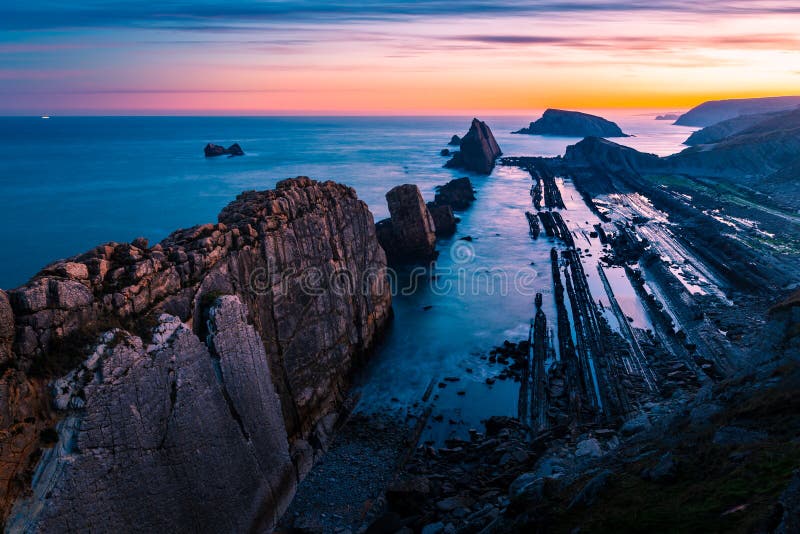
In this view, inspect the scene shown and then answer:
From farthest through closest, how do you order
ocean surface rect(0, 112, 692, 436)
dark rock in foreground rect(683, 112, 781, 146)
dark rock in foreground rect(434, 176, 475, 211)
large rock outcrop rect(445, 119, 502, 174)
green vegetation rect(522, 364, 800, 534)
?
dark rock in foreground rect(683, 112, 781, 146) → large rock outcrop rect(445, 119, 502, 174) → dark rock in foreground rect(434, 176, 475, 211) → ocean surface rect(0, 112, 692, 436) → green vegetation rect(522, 364, 800, 534)

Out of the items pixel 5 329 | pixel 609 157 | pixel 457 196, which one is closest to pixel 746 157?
pixel 609 157

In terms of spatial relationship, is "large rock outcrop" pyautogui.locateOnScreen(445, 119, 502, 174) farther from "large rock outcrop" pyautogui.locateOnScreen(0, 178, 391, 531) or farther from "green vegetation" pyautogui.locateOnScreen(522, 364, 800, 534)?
"green vegetation" pyautogui.locateOnScreen(522, 364, 800, 534)

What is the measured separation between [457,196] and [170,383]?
71610 millimetres

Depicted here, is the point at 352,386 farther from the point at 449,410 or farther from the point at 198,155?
the point at 198,155

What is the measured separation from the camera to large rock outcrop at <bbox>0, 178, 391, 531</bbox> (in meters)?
12.5

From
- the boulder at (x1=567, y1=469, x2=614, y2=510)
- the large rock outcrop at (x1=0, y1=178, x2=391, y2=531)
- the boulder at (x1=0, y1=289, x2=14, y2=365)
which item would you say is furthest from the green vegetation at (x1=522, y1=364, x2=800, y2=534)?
the boulder at (x1=0, y1=289, x2=14, y2=365)

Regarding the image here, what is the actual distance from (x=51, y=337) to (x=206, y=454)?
222 inches

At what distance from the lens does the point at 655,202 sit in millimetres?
81312

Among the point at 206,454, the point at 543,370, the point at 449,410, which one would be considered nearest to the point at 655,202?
the point at 543,370

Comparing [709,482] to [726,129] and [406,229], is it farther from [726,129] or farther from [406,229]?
[726,129]

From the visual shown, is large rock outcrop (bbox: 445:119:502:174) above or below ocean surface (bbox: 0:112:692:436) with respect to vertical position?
above

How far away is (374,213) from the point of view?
74250 millimetres

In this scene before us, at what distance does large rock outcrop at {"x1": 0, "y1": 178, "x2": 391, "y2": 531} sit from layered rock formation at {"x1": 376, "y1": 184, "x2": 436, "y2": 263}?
26.3 m

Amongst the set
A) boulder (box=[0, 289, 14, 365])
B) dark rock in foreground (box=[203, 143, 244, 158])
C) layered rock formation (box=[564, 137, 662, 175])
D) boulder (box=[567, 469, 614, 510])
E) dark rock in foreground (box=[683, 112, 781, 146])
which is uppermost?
dark rock in foreground (box=[683, 112, 781, 146])
